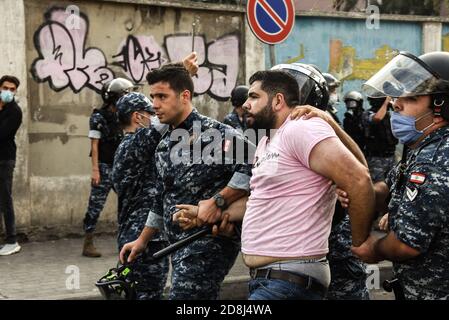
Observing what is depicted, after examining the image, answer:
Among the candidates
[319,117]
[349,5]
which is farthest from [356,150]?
[349,5]

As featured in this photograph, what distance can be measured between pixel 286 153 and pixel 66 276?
487 centimetres

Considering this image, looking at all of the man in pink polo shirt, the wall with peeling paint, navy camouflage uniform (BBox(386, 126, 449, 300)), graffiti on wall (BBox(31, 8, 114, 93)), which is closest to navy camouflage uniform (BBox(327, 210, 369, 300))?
the man in pink polo shirt

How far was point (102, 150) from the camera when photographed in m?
8.73

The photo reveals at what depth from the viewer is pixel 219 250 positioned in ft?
14.4

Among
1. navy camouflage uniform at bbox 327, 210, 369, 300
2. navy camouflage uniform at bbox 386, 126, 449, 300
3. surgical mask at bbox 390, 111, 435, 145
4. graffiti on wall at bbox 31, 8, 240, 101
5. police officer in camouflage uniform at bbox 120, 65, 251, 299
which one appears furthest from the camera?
graffiti on wall at bbox 31, 8, 240, 101

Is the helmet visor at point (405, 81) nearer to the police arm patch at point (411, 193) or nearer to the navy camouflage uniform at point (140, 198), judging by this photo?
the police arm patch at point (411, 193)

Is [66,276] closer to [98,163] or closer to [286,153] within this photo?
[98,163]

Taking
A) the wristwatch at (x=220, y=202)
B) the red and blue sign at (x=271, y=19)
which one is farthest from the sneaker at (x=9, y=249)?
the wristwatch at (x=220, y=202)

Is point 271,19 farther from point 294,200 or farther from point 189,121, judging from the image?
point 294,200

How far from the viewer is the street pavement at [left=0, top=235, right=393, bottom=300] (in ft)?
23.6

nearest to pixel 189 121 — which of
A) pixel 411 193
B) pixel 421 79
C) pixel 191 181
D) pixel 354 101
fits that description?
pixel 191 181

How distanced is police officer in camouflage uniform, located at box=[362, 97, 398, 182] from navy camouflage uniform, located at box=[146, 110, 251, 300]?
5.65 meters

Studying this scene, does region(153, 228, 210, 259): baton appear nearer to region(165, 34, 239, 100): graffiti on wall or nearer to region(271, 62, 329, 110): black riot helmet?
region(271, 62, 329, 110): black riot helmet

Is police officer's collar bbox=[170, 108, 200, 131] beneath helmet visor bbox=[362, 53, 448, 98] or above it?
beneath
